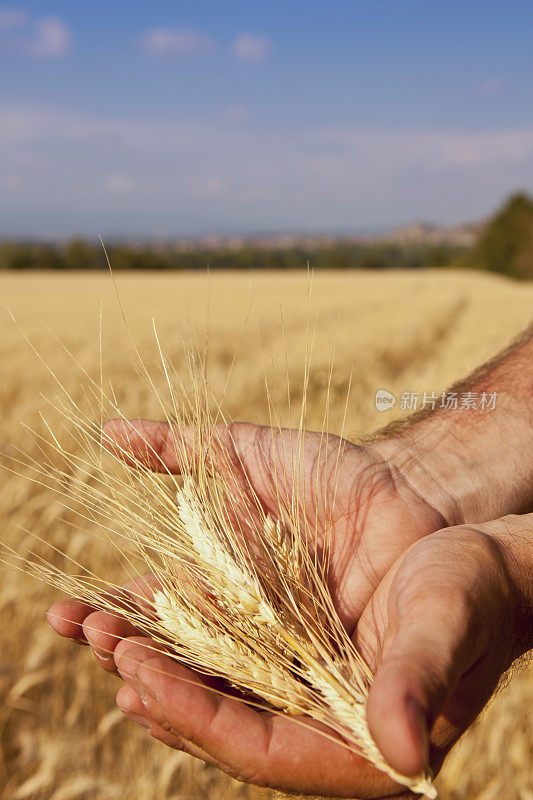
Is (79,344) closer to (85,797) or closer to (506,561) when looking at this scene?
(85,797)

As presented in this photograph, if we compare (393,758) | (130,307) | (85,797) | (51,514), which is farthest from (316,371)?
(130,307)

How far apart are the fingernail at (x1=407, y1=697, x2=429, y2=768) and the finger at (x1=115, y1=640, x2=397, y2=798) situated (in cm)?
27

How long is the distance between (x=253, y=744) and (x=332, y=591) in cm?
48

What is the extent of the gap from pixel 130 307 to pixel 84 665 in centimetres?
1164

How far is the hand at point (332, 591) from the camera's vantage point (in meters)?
1.03

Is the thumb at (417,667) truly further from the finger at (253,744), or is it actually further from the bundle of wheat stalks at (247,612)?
the finger at (253,744)

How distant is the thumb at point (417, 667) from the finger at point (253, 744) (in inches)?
8.4

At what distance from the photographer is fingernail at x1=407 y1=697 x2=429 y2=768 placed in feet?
2.55

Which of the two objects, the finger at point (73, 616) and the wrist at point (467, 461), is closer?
the finger at point (73, 616)

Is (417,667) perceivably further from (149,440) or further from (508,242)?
(508,242)

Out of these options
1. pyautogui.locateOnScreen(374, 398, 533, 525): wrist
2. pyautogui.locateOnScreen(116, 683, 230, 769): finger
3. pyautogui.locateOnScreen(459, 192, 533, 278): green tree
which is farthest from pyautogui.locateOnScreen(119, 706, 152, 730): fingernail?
pyautogui.locateOnScreen(459, 192, 533, 278): green tree

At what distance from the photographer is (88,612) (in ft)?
4.31

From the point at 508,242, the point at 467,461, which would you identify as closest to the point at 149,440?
the point at 467,461

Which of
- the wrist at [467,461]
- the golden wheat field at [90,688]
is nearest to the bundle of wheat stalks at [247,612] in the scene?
the golden wheat field at [90,688]
